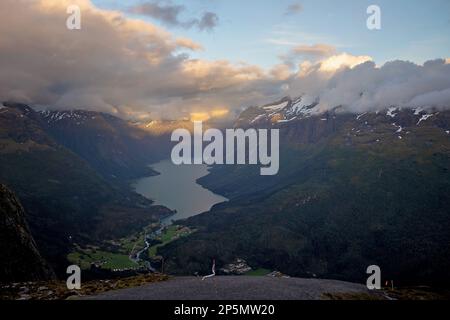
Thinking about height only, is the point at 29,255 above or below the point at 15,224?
below
